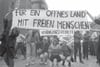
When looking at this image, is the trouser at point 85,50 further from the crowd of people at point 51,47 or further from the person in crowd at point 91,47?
the person in crowd at point 91,47

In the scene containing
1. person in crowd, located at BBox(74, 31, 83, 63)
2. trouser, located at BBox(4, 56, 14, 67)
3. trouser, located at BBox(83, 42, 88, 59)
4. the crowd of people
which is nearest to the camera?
trouser, located at BBox(4, 56, 14, 67)

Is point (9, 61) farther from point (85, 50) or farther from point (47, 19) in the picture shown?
point (85, 50)

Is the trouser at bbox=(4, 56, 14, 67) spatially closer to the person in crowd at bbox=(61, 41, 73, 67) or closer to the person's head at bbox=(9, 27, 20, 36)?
the person's head at bbox=(9, 27, 20, 36)

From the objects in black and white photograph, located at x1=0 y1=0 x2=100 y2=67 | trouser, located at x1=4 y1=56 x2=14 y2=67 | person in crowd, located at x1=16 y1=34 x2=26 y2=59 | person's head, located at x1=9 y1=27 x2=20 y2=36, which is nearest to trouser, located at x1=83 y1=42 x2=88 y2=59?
black and white photograph, located at x1=0 y1=0 x2=100 y2=67

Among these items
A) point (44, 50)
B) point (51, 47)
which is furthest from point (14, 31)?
point (44, 50)

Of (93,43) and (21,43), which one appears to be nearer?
(93,43)

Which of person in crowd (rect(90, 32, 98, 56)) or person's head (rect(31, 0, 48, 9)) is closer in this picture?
person in crowd (rect(90, 32, 98, 56))

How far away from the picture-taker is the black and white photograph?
297 inches

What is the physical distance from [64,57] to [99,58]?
4.60 feet

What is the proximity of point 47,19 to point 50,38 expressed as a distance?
6.02 feet

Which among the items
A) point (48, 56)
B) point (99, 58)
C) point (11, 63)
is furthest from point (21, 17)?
point (99, 58)

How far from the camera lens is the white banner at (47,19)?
753 centimetres

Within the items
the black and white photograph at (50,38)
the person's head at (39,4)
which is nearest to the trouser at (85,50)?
the black and white photograph at (50,38)

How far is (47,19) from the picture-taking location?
25.1 ft
